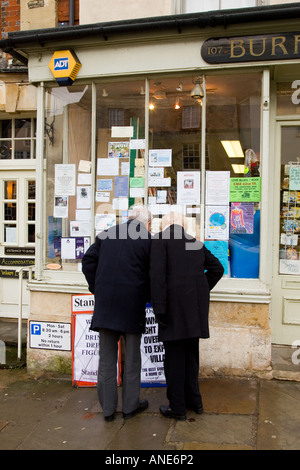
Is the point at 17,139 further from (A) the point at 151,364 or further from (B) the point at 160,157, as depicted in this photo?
(A) the point at 151,364

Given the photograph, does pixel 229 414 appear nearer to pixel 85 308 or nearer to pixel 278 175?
pixel 85 308

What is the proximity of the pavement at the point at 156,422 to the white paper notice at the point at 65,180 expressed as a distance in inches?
92.7

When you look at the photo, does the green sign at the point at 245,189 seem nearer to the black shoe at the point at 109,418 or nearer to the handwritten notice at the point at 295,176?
the handwritten notice at the point at 295,176

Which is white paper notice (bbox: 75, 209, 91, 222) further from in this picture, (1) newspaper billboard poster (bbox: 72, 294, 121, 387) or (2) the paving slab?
(2) the paving slab

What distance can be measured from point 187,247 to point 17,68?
14.5ft

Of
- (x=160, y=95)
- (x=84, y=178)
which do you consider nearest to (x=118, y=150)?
(x=84, y=178)

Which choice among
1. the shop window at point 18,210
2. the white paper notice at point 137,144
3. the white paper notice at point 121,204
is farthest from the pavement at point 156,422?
the white paper notice at point 137,144

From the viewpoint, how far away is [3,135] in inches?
285

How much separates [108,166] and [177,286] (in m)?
2.28

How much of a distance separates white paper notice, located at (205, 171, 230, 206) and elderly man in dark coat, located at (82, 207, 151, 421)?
1.34 meters

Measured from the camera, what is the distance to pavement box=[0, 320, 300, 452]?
3609 millimetres

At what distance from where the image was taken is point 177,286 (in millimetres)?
3891

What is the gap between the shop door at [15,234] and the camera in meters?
7.08

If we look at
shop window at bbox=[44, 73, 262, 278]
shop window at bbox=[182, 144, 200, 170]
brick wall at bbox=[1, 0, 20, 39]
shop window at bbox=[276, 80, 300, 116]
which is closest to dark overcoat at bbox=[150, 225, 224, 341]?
shop window at bbox=[44, 73, 262, 278]
